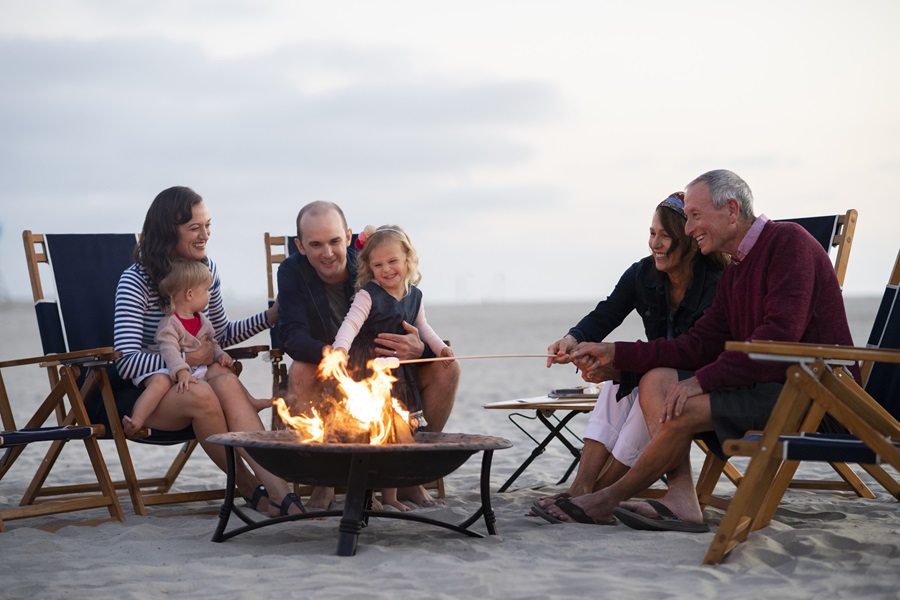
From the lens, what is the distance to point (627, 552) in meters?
3.03

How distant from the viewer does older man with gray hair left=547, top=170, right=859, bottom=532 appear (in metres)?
3.21

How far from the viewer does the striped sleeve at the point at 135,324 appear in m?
3.96

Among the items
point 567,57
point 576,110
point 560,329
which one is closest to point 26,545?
point 576,110

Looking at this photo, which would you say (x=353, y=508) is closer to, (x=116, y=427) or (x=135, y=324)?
(x=116, y=427)

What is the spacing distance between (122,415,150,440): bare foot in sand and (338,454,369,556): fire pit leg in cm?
118

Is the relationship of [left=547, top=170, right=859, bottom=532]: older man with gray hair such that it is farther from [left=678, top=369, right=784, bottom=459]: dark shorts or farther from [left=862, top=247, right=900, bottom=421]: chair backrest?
[left=862, top=247, right=900, bottom=421]: chair backrest

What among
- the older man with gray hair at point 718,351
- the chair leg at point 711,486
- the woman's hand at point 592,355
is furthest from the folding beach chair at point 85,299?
the chair leg at point 711,486

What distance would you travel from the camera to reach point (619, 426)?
3.78 meters

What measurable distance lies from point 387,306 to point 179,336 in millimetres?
890

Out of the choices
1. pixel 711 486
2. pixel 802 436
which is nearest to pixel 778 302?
pixel 802 436

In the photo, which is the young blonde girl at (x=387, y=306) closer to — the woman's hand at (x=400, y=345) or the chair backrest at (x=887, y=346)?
the woman's hand at (x=400, y=345)

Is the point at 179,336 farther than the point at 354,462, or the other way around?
the point at 179,336

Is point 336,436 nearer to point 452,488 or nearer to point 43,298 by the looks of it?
point 452,488

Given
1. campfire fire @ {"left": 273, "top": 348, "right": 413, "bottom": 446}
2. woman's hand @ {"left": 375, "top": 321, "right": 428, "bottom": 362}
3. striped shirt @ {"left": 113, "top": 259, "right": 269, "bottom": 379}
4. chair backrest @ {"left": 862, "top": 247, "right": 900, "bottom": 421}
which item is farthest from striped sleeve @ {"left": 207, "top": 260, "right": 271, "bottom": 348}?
chair backrest @ {"left": 862, "top": 247, "right": 900, "bottom": 421}
